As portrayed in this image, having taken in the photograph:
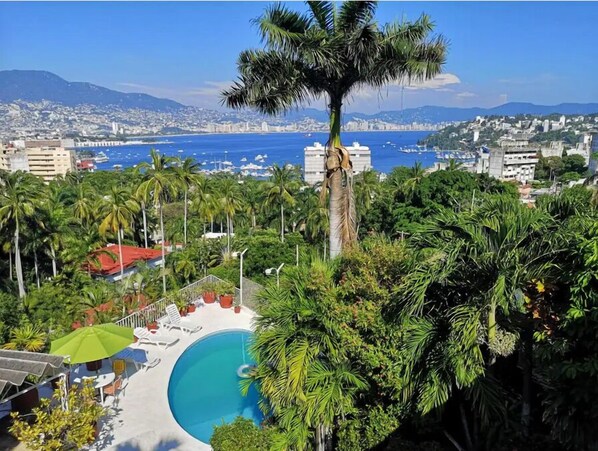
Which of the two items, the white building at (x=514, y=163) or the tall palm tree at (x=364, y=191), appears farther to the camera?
the white building at (x=514, y=163)

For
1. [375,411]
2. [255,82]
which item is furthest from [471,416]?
[255,82]

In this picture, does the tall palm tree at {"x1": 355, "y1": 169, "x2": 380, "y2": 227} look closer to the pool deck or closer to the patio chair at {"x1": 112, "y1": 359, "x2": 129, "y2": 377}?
the pool deck

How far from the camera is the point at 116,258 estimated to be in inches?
1053

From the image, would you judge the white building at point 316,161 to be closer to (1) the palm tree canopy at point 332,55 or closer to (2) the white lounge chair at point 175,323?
(2) the white lounge chair at point 175,323

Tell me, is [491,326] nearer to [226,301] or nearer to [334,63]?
[334,63]

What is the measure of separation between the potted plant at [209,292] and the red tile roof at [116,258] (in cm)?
1072

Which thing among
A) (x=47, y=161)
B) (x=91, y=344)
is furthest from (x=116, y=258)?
(x=47, y=161)

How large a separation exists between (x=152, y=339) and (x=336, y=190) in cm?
826

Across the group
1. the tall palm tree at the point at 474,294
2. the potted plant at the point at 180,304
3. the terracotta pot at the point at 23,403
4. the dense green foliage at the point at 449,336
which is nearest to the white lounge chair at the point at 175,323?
the potted plant at the point at 180,304

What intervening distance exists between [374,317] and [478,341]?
1.42 m

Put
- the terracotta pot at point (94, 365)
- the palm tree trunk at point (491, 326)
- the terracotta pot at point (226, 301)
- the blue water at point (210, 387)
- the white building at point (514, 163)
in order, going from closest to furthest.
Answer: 1. the palm tree trunk at point (491, 326)
2. the terracotta pot at point (94, 365)
3. the blue water at point (210, 387)
4. the terracotta pot at point (226, 301)
5. the white building at point (514, 163)

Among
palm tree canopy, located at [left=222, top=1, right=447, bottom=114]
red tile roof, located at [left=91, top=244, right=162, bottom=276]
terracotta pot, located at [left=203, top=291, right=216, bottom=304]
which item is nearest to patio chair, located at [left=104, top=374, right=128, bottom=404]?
terracotta pot, located at [left=203, top=291, right=216, bottom=304]

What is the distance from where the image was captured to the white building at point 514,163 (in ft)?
319

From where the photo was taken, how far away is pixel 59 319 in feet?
52.4
